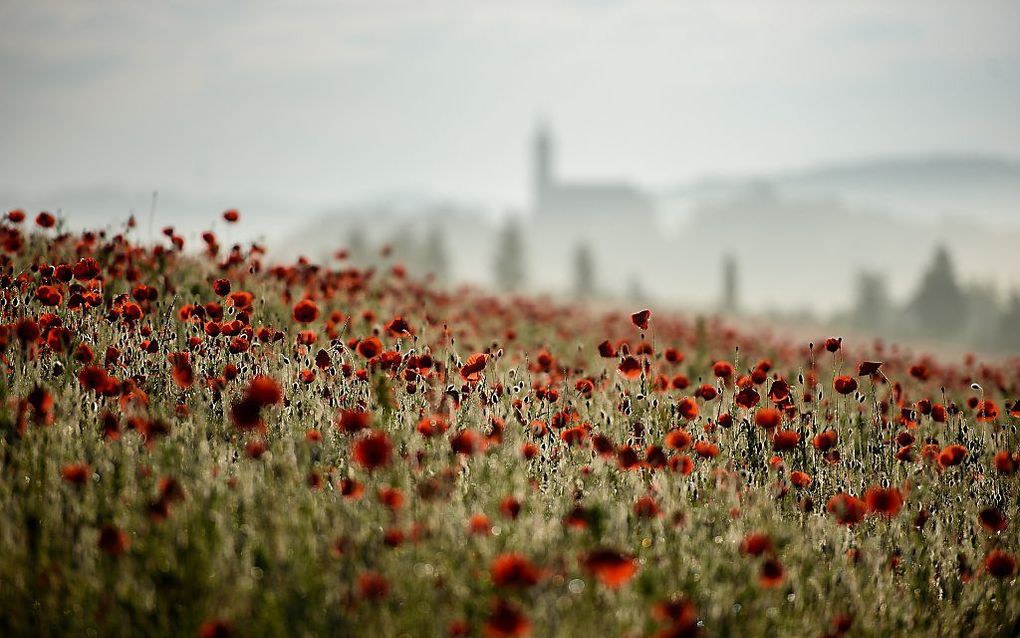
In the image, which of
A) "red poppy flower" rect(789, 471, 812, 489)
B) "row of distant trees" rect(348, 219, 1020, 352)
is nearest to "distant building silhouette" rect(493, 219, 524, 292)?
"row of distant trees" rect(348, 219, 1020, 352)

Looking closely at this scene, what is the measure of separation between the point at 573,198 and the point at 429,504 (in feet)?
575

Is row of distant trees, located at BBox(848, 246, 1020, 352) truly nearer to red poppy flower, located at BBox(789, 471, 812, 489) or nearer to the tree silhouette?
the tree silhouette

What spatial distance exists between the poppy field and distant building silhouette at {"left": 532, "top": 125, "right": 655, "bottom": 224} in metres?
170

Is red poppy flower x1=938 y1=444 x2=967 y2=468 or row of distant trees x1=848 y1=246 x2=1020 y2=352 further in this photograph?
row of distant trees x1=848 y1=246 x2=1020 y2=352

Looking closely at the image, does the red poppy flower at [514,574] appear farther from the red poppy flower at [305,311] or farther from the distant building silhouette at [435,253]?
the distant building silhouette at [435,253]

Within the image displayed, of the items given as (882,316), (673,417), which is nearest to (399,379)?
(673,417)

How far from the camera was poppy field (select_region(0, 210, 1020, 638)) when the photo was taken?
240 cm

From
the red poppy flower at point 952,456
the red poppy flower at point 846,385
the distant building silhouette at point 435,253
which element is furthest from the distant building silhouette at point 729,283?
the red poppy flower at point 952,456

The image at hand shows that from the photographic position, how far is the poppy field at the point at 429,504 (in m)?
2.40

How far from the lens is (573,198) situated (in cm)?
17475

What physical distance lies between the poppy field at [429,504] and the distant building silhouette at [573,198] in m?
170

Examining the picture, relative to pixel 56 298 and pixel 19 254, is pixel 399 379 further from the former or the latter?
pixel 19 254

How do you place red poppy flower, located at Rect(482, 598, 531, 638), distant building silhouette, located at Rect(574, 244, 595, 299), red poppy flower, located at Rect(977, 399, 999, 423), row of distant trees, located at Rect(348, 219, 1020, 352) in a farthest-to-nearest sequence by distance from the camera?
distant building silhouette, located at Rect(574, 244, 595, 299) < row of distant trees, located at Rect(348, 219, 1020, 352) < red poppy flower, located at Rect(977, 399, 999, 423) < red poppy flower, located at Rect(482, 598, 531, 638)


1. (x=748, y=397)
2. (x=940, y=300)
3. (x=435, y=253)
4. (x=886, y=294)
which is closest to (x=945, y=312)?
(x=940, y=300)
